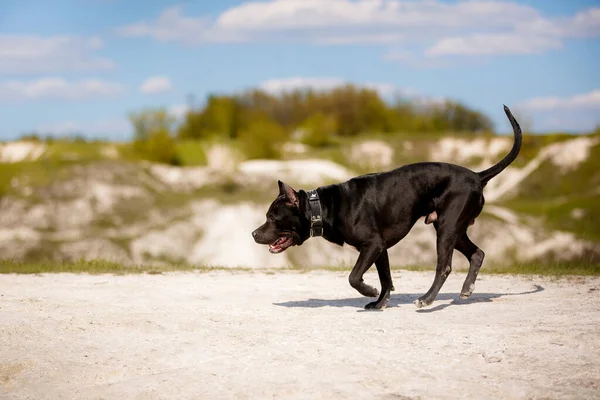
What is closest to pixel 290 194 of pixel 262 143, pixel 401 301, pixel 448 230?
pixel 448 230

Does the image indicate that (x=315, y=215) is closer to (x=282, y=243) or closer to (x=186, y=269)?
(x=282, y=243)

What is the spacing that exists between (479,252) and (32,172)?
4550cm

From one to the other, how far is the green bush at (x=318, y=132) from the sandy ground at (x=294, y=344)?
77.4 meters

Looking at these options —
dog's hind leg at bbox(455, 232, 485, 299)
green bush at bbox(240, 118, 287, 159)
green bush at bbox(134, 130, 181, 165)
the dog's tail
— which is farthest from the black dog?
green bush at bbox(134, 130, 181, 165)

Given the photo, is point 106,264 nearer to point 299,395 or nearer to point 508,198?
point 299,395

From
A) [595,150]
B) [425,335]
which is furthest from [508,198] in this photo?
[425,335]

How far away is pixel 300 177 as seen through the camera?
59656 mm

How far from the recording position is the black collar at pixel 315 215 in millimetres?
10148

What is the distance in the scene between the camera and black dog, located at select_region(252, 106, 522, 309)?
1016 centimetres

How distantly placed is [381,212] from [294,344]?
263 centimetres

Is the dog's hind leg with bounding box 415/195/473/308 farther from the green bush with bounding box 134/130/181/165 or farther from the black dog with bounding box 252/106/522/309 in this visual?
the green bush with bounding box 134/130/181/165

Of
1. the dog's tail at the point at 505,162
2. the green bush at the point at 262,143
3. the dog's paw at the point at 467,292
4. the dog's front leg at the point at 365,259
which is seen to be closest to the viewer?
the dog's front leg at the point at 365,259

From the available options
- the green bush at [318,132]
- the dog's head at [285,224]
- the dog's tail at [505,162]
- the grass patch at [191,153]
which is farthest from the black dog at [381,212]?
the green bush at [318,132]

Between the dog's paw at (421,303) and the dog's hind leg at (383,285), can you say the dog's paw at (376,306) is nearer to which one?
the dog's hind leg at (383,285)
